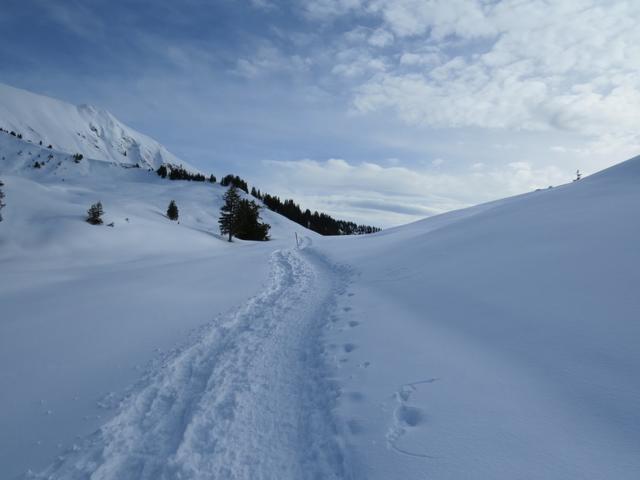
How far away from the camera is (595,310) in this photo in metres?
5.96

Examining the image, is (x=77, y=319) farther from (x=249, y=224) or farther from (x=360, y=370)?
(x=249, y=224)

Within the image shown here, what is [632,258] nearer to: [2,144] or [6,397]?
[6,397]

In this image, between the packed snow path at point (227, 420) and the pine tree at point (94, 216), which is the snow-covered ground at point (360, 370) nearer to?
the packed snow path at point (227, 420)

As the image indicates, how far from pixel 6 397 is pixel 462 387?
794 centimetres

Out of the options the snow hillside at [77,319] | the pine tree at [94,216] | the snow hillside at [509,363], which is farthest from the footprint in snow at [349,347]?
the pine tree at [94,216]

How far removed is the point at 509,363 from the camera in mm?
5539

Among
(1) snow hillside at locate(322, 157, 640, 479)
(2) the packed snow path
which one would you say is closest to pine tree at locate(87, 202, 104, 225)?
(2) the packed snow path

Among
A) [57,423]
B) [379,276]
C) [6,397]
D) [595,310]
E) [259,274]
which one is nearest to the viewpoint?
[57,423]

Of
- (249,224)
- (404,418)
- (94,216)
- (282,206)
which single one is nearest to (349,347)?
(404,418)

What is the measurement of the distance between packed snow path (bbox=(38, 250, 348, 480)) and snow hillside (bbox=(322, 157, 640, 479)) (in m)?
0.63

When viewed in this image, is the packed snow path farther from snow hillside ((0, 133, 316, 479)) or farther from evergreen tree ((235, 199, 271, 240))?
evergreen tree ((235, 199, 271, 240))

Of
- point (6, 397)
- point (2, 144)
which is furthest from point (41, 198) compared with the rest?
point (2, 144)

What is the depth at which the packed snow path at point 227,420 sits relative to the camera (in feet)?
13.2

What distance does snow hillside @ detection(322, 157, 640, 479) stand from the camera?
3.72 metres
